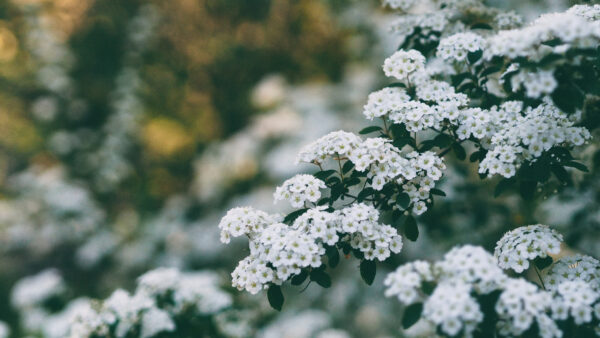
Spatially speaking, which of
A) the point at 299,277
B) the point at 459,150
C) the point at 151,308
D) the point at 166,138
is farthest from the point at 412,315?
the point at 166,138

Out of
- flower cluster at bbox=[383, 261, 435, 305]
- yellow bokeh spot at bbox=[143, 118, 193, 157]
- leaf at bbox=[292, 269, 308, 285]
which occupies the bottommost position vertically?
flower cluster at bbox=[383, 261, 435, 305]

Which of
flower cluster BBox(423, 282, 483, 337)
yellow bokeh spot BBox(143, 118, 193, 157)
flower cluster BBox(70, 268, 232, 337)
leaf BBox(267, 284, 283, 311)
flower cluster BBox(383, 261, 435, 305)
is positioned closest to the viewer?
flower cluster BBox(423, 282, 483, 337)

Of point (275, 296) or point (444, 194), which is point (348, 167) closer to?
point (444, 194)

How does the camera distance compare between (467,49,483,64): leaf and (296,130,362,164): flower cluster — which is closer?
(296,130,362,164): flower cluster

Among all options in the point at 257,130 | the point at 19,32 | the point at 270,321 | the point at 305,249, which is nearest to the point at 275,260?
the point at 305,249

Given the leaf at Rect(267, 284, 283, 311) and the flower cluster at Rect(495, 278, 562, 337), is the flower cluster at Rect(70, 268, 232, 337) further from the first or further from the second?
the flower cluster at Rect(495, 278, 562, 337)

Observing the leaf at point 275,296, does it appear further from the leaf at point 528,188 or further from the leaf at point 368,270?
the leaf at point 528,188

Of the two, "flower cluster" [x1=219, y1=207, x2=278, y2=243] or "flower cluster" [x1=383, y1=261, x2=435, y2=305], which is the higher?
"flower cluster" [x1=219, y1=207, x2=278, y2=243]

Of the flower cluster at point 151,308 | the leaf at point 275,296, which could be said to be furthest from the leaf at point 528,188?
the flower cluster at point 151,308

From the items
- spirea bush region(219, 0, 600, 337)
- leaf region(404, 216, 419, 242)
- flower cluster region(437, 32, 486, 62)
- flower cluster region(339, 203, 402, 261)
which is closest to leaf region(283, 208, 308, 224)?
spirea bush region(219, 0, 600, 337)
